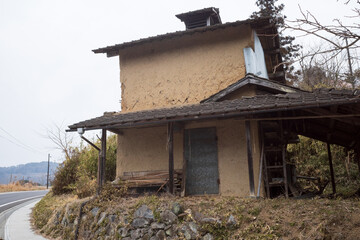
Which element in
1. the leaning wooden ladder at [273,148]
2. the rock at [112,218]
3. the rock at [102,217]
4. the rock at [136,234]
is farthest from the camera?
the leaning wooden ladder at [273,148]

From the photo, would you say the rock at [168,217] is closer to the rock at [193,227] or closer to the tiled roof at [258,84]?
the rock at [193,227]

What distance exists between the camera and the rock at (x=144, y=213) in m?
8.48

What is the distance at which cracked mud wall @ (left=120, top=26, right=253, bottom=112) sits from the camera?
11781mm

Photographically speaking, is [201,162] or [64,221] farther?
[64,221]

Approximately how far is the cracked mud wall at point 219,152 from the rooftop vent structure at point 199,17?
565 cm

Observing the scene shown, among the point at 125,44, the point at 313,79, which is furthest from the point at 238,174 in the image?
the point at 313,79

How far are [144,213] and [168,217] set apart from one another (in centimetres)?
80

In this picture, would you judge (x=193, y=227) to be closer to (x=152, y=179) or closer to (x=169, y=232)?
(x=169, y=232)

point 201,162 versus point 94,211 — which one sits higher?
point 201,162

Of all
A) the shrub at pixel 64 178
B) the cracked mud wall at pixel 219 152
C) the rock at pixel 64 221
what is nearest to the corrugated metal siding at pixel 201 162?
the cracked mud wall at pixel 219 152

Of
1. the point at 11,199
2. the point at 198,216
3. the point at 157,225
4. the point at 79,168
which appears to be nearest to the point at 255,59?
A: the point at 198,216

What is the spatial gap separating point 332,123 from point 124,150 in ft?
24.0

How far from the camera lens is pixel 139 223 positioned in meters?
8.51

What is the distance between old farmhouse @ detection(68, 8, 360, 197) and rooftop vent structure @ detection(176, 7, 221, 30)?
219 centimetres
